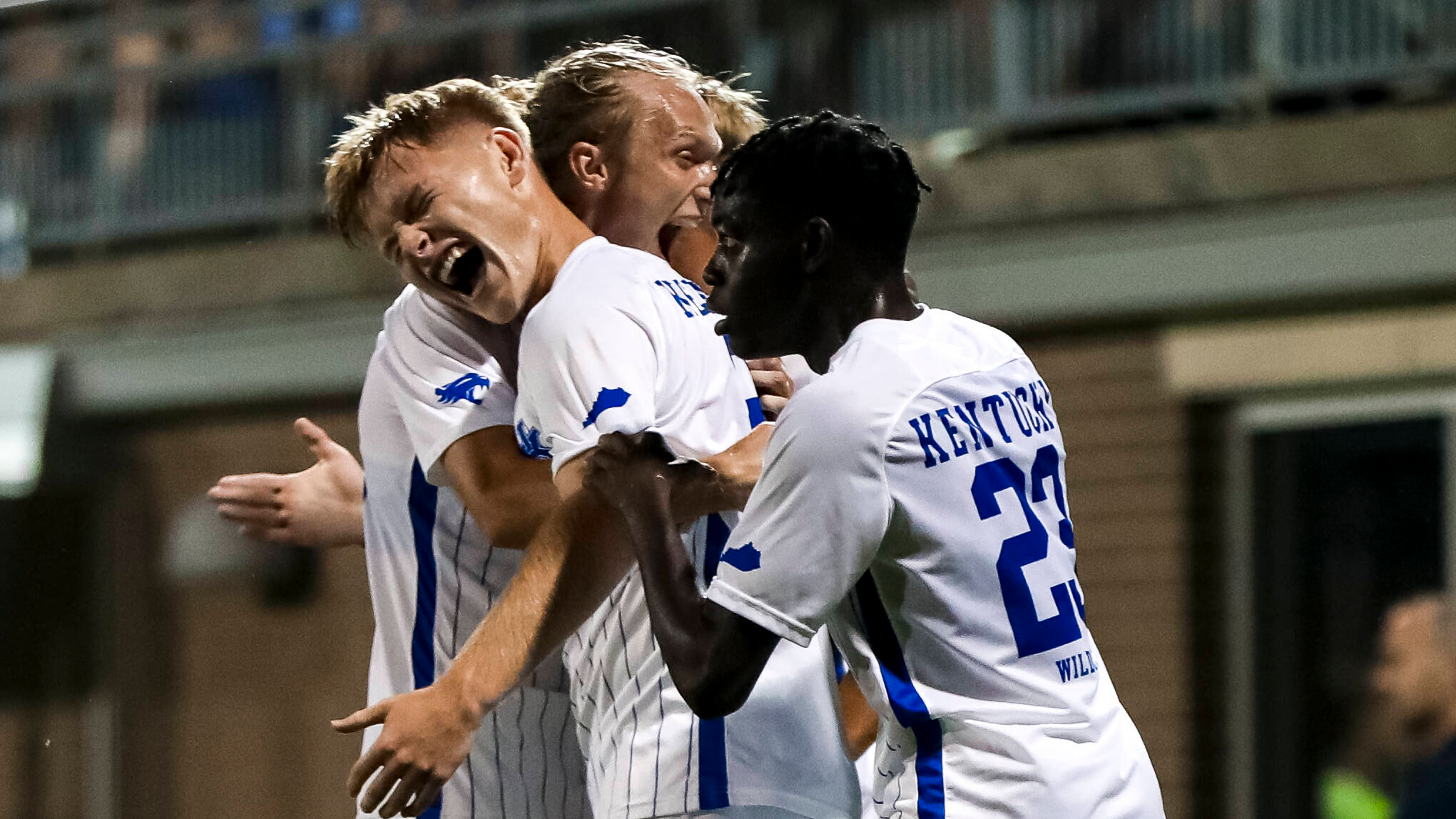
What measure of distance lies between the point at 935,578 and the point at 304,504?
1.52 metres

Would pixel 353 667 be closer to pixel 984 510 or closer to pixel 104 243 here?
pixel 104 243

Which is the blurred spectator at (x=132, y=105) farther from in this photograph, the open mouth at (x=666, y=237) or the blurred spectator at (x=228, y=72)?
the open mouth at (x=666, y=237)

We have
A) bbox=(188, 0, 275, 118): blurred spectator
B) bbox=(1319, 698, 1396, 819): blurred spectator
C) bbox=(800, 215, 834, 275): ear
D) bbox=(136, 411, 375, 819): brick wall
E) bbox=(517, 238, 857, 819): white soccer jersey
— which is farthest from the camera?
bbox=(188, 0, 275, 118): blurred spectator

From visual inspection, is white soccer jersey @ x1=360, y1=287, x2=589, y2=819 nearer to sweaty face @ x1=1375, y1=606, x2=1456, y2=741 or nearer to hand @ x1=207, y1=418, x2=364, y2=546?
hand @ x1=207, y1=418, x2=364, y2=546

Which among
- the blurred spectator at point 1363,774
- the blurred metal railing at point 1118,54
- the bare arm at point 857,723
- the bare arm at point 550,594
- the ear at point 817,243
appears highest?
the ear at point 817,243

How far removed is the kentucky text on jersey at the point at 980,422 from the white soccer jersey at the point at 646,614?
469mm

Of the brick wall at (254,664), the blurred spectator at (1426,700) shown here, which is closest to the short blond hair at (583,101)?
the blurred spectator at (1426,700)

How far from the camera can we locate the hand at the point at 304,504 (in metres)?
3.65

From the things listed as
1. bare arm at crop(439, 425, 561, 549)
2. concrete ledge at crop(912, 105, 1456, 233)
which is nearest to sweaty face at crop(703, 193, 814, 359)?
bare arm at crop(439, 425, 561, 549)

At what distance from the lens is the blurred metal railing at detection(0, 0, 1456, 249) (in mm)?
8758

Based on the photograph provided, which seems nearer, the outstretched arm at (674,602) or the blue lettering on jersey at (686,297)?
the outstretched arm at (674,602)

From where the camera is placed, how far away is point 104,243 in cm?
1180

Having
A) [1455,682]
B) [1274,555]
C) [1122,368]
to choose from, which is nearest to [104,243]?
[1122,368]

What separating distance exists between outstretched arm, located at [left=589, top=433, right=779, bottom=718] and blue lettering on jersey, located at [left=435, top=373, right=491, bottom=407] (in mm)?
494
